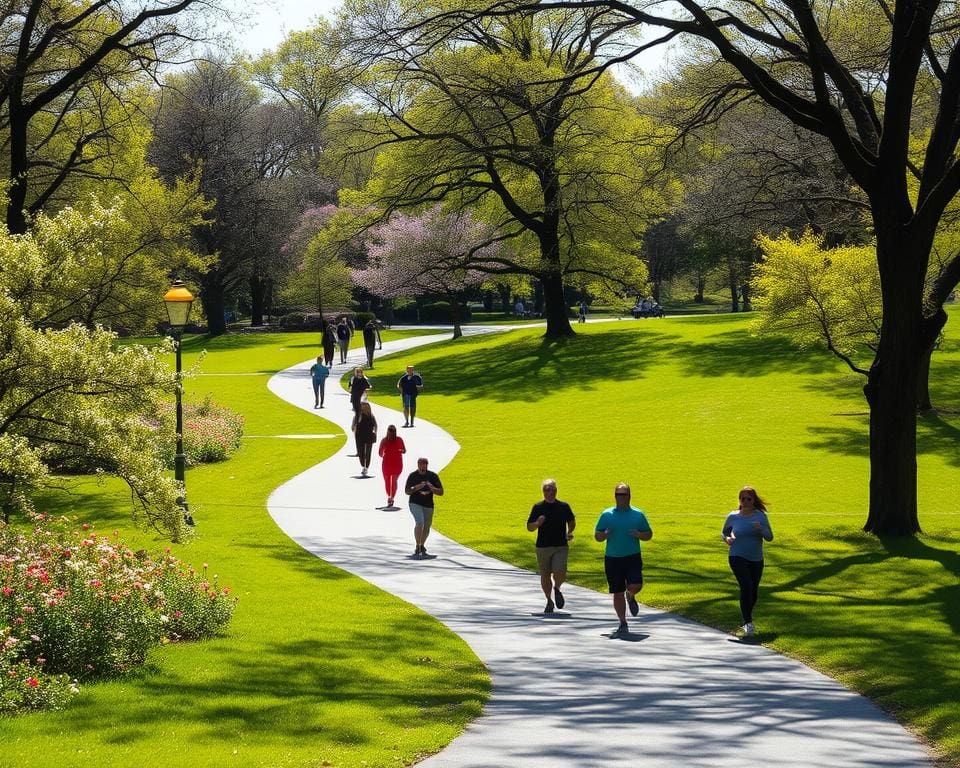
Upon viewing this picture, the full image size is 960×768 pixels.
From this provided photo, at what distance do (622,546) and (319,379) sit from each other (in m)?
25.4

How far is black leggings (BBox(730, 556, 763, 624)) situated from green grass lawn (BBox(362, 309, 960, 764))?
0.44 meters

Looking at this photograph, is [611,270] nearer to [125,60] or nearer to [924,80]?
[924,80]

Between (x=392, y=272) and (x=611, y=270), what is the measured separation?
12.0 metres

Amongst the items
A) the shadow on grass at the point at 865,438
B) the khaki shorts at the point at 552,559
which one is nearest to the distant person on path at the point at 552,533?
the khaki shorts at the point at 552,559

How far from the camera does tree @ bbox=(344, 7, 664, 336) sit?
42.6m

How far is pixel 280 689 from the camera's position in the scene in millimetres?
10891

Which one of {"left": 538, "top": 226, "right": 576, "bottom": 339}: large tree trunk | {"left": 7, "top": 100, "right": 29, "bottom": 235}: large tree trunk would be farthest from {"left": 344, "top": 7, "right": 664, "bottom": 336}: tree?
{"left": 7, "top": 100, "right": 29, "bottom": 235}: large tree trunk

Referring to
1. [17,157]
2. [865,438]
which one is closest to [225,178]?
[17,157]

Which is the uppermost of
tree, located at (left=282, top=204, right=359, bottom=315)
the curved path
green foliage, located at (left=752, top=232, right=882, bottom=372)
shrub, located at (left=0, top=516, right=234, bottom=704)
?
tree, located at (left=282, top=204, right=359, bottom=315)

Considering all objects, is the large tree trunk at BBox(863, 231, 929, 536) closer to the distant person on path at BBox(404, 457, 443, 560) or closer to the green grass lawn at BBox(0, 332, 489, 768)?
the distant person on path at BBox(404, 457, 443, 560)

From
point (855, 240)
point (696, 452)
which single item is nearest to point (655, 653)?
point (696, 452)

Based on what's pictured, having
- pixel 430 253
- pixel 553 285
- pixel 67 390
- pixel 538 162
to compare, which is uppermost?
pixel 538 162

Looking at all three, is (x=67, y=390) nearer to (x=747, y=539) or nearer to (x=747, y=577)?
(x=747, y=539)

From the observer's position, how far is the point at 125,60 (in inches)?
1079
